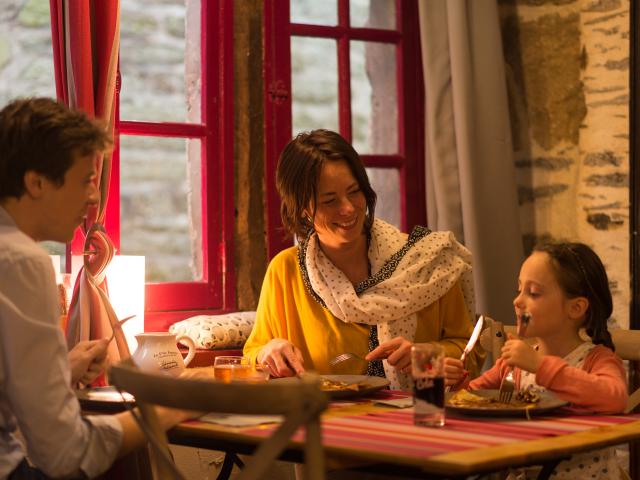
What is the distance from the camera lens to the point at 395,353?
241cm

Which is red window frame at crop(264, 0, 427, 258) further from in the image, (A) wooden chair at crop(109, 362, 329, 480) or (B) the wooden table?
(A) wooden chair at crop(109, 362, 329, 480)

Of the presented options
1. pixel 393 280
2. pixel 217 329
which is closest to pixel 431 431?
pixel 393 280

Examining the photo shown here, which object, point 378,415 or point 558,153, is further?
point 558,153

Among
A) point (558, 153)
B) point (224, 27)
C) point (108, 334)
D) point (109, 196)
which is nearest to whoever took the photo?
point (108, 334)

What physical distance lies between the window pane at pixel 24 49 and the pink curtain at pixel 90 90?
0.20 m

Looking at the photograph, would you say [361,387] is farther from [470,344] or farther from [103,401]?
[103,401]

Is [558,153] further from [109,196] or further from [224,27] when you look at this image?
[109,196]

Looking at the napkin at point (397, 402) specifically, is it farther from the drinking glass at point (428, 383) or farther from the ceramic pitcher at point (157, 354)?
the ceramic pitcher at point (157, 354)

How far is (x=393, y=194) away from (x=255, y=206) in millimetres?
650

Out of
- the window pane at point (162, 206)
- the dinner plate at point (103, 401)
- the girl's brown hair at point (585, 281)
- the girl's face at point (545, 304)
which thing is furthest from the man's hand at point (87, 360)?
the window pane at point (162, 206)

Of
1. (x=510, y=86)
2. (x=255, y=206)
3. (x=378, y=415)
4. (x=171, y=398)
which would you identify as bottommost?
(x=378, y=415)

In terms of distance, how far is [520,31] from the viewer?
4.01 meters

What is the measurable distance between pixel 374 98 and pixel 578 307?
1837mm

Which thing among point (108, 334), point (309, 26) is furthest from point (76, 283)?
point (309, 26)
